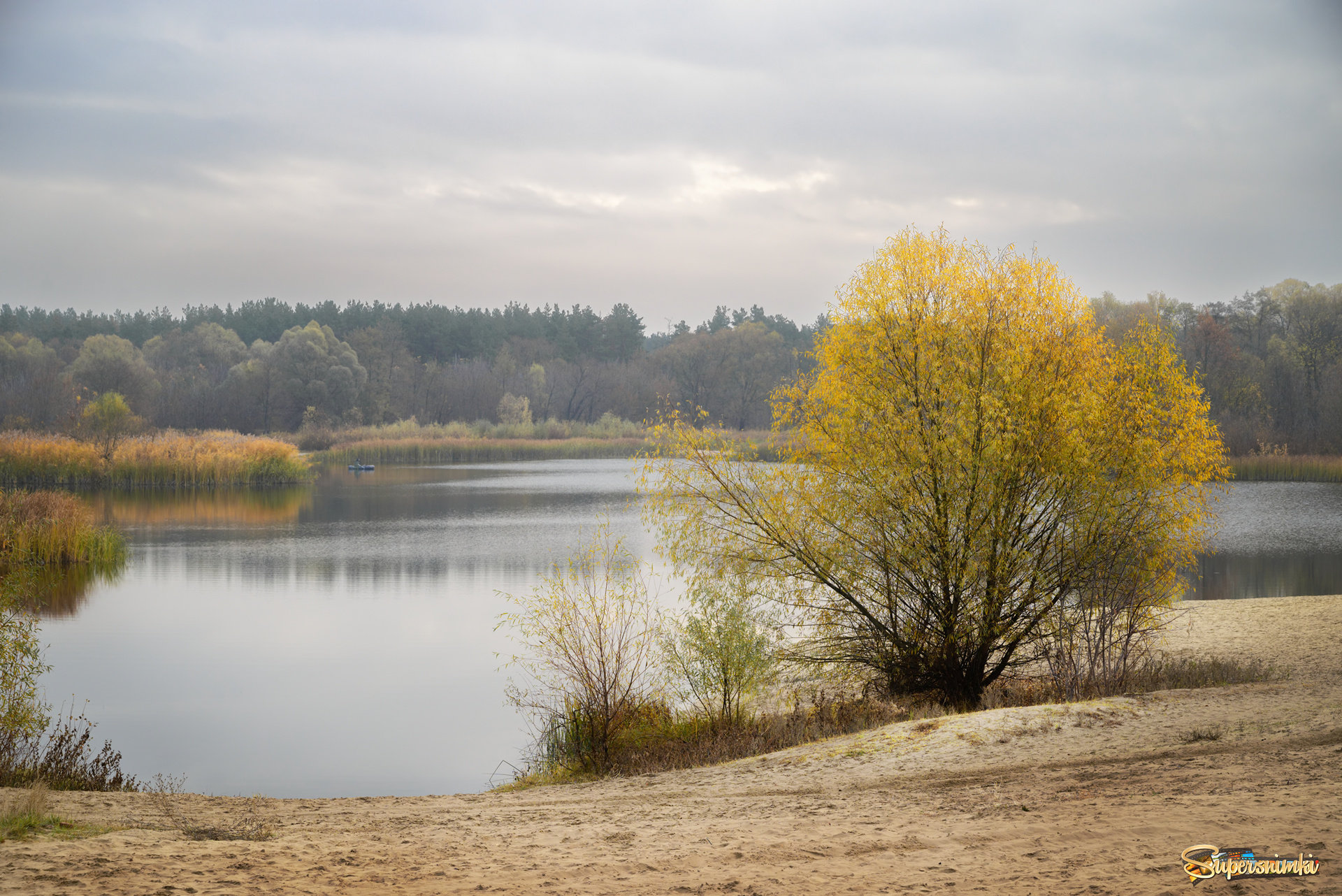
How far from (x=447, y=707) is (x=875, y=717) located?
5947mm

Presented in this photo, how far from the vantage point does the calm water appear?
11555 mm

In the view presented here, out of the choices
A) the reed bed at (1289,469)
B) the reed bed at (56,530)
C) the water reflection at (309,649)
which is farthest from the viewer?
the reed bed at (1289,469)

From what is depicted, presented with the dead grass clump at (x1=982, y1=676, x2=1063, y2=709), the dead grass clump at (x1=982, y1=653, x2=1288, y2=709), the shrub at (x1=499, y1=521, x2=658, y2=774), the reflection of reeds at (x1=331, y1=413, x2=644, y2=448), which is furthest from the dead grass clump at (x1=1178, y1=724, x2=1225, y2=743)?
the reflection of reeds at (x1=331, y1=413, x2=644, y2=448)

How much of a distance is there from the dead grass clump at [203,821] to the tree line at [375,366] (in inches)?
2144

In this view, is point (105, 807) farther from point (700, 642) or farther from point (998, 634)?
point (998, 634)

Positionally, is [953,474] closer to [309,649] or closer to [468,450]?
[309,649]

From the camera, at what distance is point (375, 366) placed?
301ft

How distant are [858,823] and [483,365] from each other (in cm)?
9725

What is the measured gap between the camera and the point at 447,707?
1331cm

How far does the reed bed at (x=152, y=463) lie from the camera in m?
41.7

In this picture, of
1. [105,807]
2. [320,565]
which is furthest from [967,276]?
[320,565]

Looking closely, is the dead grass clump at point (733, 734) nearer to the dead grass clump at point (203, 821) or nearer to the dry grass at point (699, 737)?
the dry grass at point (699, 737)

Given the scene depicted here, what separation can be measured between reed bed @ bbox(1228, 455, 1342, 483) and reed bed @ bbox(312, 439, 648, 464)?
120 ft

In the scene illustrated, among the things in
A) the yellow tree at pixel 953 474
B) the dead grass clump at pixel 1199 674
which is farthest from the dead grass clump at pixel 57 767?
the dead grass clump at pixel 1199 674
